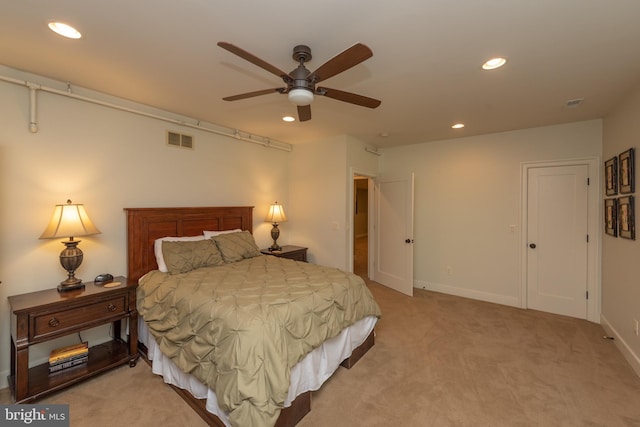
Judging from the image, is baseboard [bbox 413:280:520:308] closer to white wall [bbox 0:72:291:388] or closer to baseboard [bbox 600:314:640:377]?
baseboard [bbox 600:314:640:377]

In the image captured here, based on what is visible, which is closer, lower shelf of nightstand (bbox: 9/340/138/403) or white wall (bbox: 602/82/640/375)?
lower shelf of nightstand (bbox: 9/340/138/403)

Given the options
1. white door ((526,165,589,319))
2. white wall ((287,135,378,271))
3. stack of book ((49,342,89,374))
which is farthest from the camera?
white wall ((287,135,378,271))

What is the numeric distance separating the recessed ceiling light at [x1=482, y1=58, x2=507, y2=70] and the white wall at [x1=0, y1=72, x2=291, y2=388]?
3141 millimetres

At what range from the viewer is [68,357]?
2.29 metres

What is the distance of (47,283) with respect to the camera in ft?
7.96

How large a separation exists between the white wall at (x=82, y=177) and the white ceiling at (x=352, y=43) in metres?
0.32

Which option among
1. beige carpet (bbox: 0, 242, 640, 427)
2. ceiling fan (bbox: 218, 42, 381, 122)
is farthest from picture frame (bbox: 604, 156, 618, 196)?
ceiling fan (bbox: 218, 42, 381, 122)

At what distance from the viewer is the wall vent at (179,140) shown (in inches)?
128

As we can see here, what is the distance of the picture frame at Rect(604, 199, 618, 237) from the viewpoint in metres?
2.90

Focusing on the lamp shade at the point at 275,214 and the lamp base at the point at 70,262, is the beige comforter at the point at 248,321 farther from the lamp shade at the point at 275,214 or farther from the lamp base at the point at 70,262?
the lamp shade at the point at 275,214

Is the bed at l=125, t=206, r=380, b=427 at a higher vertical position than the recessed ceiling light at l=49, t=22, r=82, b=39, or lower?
lower

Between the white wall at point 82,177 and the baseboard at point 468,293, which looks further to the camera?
the baseboard at point 468,293

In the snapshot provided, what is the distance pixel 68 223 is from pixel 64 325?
811mm

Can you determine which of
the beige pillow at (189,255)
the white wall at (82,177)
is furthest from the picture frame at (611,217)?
the white wall at (82,177)
